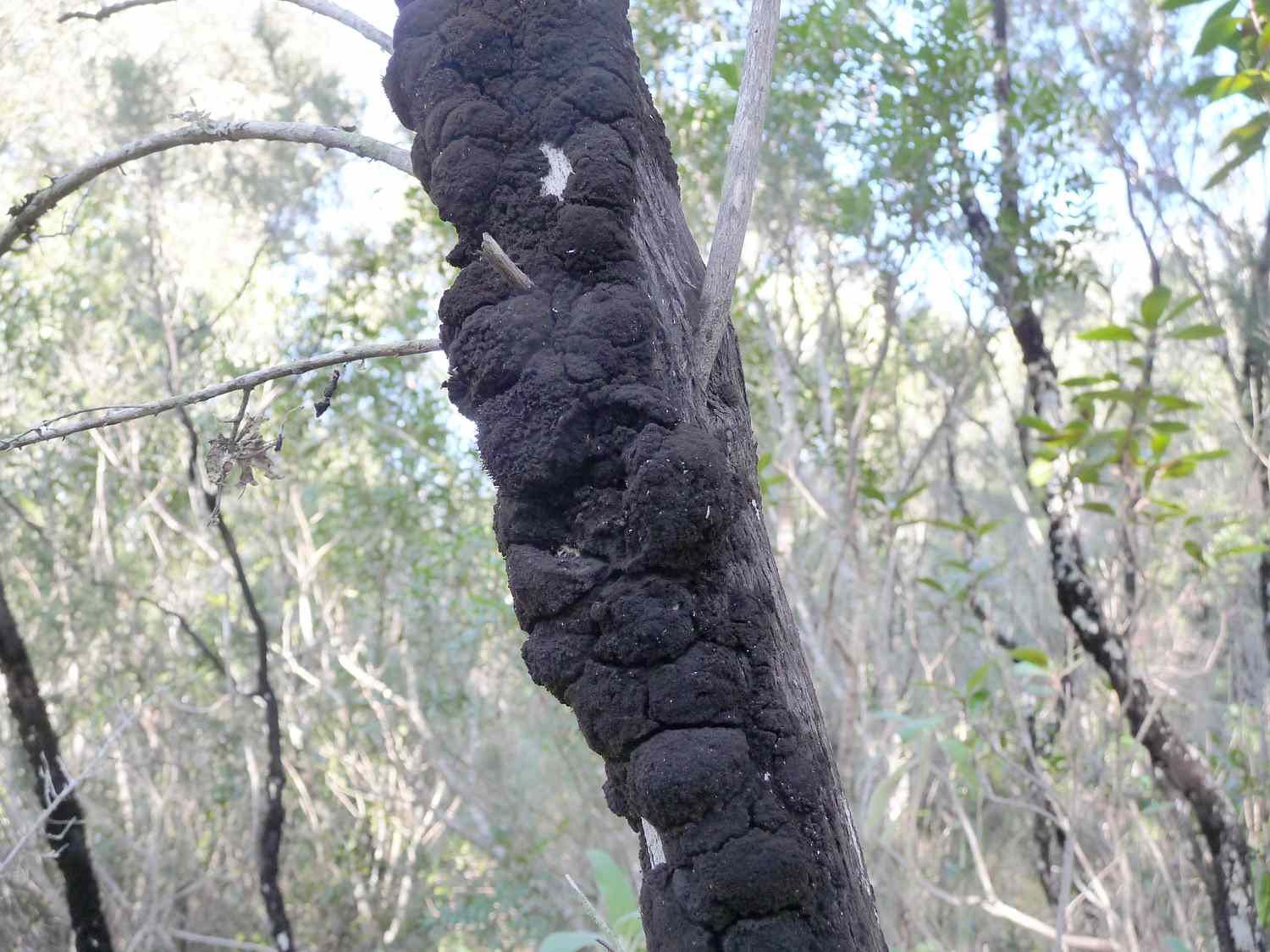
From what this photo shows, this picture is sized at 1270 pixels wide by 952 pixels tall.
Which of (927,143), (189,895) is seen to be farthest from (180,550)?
(927,143)

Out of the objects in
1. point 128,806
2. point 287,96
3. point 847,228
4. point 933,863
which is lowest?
point 933,863

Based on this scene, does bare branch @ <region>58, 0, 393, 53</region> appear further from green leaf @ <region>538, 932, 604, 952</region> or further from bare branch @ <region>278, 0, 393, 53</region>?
green leaf @ <region>538, 932, 604, 952</region>

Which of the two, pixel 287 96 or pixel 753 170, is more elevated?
pixel 287 96

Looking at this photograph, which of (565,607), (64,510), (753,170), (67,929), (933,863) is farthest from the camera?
(64,510)

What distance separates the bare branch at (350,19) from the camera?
1.52m

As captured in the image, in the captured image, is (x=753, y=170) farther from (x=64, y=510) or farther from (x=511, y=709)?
(x=511, y=709)

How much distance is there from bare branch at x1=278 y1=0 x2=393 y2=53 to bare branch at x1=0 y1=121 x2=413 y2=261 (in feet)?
0.44

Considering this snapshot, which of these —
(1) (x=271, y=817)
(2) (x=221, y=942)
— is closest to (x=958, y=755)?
(1) (x=271, y=817)

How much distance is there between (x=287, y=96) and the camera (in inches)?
326

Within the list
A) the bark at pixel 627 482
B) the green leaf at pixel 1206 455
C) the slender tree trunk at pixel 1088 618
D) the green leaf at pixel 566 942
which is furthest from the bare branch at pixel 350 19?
the slender tree trunk at pixel 1088 618

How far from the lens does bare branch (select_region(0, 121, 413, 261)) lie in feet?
4.77

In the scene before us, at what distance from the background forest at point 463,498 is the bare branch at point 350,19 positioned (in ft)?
5.59

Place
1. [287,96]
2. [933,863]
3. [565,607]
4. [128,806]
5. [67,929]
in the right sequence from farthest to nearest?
1. [287,96]
2. [128,806]
3. [67,929]
4. [933,863]
5. [565,607]

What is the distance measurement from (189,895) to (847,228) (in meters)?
5.32
